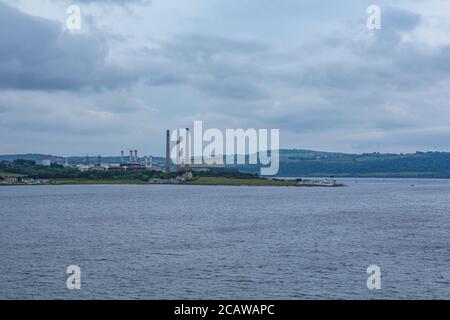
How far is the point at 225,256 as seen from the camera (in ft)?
140

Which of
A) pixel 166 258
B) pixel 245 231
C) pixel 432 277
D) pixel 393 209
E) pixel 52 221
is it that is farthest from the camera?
pixel 393 209

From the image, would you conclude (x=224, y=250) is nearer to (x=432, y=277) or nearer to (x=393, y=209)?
(x=432, y=277)

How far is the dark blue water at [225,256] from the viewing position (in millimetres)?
32312

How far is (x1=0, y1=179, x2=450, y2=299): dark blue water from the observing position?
106ft

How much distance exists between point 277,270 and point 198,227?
86.1 feet

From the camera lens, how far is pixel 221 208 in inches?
3622
